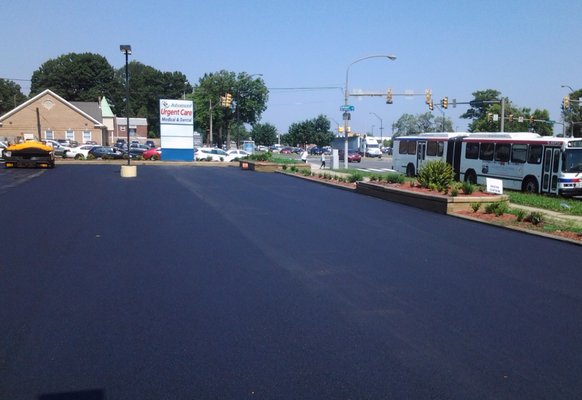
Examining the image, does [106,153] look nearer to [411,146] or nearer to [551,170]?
[411,146]

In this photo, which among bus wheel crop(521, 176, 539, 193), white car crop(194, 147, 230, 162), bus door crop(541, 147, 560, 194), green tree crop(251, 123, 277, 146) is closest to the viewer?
bus door crop(541, 147, 560, 194)

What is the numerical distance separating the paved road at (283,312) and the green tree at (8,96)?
117m

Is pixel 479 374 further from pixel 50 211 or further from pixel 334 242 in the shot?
pixel 50 211

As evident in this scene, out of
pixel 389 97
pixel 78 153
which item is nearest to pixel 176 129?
pixel 78 153

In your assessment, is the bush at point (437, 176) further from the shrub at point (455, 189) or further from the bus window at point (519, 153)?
the bus window at point (519, 153)

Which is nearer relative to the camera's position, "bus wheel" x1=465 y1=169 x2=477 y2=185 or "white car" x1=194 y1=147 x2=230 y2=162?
"bus wheel" x1=465 y1=169 x2=477 y2=185

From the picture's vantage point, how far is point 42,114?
6925 centimetres

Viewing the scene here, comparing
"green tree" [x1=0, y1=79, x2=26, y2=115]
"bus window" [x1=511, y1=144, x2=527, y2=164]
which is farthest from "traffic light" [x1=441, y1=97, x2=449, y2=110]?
"green tree" [x1=0, y1=79, x2=26, y2=115]

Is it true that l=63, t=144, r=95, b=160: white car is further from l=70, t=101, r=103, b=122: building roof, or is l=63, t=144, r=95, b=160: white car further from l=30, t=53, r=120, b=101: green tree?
l=30, t=53, r=120, b=101: green tree

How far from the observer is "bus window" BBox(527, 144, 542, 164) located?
73.8 ft

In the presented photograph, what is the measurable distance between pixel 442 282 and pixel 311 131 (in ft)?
366

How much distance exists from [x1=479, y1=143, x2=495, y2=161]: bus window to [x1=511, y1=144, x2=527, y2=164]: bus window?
1.66 m

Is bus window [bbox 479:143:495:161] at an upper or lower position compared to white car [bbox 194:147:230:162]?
upper

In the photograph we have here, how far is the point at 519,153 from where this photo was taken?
77.8 ft
